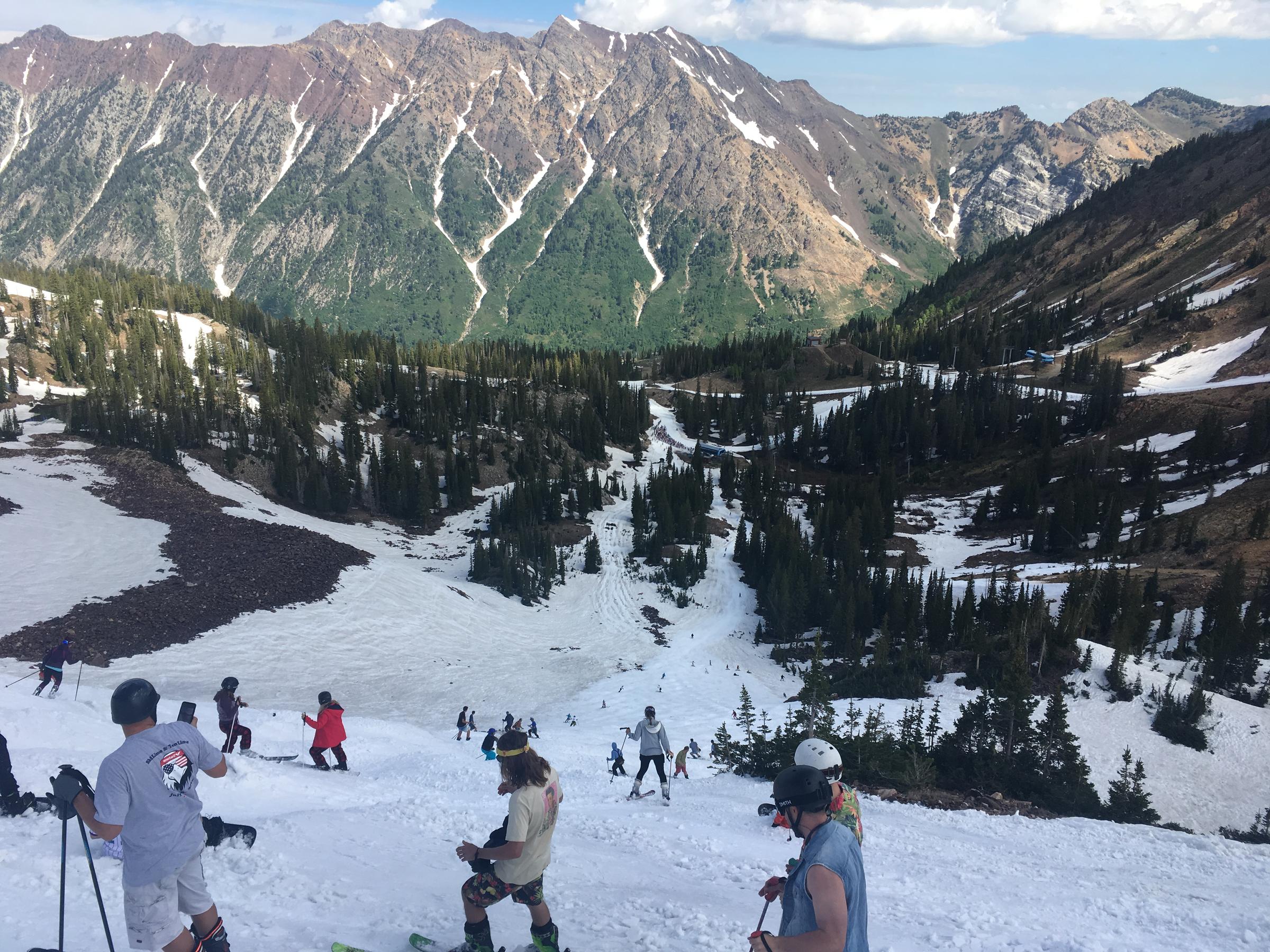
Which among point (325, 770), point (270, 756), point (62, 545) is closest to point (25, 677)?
point (270, 756)

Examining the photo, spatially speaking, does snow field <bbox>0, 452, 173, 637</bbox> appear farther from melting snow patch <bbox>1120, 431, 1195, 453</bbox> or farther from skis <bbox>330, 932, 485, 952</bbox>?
melting snow patch <bbox>1120, 431, 1195, 453</bbox>

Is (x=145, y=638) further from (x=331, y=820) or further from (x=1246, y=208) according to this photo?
(x=1246, y=208)

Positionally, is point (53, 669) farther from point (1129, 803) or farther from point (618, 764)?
point (1129, 803)

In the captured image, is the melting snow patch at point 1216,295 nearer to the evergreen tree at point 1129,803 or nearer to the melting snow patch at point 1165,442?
the melting snow patch at point 1165,442

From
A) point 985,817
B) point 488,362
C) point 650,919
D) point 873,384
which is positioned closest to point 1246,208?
point 873,384

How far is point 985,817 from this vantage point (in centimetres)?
1691

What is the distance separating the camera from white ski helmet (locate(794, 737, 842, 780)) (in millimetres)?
6129

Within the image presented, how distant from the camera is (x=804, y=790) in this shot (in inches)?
209

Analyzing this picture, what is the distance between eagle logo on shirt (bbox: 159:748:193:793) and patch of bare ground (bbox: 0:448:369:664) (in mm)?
21489

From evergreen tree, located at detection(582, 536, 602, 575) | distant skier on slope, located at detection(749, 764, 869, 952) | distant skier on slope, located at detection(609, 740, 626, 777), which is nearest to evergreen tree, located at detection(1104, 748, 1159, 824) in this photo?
distant skier on slope, located at detection(609, 740, 626, 777)

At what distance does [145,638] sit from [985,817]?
3446 centimetres

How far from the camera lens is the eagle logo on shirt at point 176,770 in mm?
6512

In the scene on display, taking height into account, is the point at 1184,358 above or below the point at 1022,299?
below

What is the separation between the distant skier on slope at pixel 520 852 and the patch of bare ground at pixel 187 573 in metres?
22.5
